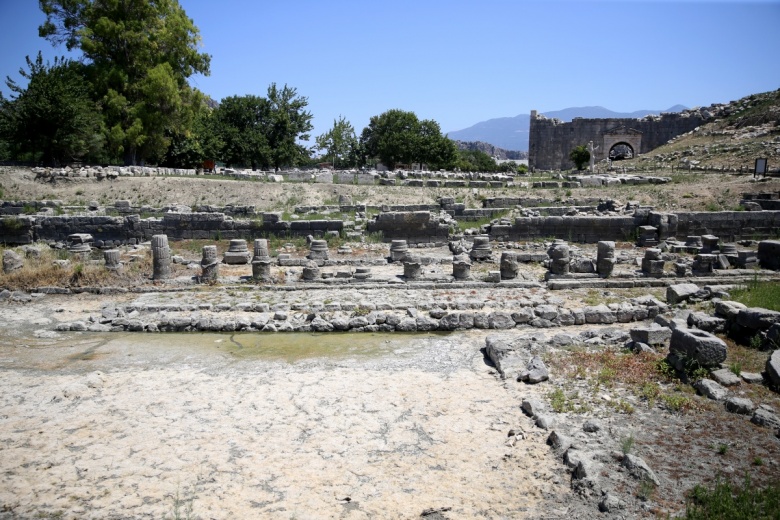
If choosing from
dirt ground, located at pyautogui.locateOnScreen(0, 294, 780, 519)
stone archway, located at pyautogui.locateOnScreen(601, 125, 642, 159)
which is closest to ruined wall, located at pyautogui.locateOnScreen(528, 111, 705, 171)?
stone archway, located at pyautogui.locateOnScreen(601, 125, 642, 159)

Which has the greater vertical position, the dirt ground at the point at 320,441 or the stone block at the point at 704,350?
the stone block at the point at 704,350

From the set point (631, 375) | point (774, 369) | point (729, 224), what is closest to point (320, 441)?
point (631, 375)

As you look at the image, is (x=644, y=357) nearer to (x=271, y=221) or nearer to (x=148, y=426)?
(x=148, y=426)

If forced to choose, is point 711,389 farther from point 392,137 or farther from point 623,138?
point 392,137

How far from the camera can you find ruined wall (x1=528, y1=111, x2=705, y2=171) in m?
46.8

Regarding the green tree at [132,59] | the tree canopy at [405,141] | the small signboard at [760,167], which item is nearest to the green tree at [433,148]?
the tree canopy at [405,141]

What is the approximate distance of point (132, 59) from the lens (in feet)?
113

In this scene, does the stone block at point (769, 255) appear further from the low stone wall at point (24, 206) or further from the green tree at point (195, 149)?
the green tree at point (195, 149)

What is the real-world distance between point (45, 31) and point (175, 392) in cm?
3543

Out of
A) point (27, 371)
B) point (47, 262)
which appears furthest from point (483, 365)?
point (47, 262)

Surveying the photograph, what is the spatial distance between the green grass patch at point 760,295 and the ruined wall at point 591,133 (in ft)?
122

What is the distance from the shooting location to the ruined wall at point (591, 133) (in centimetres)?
4678

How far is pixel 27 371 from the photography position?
948 centimetres

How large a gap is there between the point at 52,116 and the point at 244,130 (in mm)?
19965
